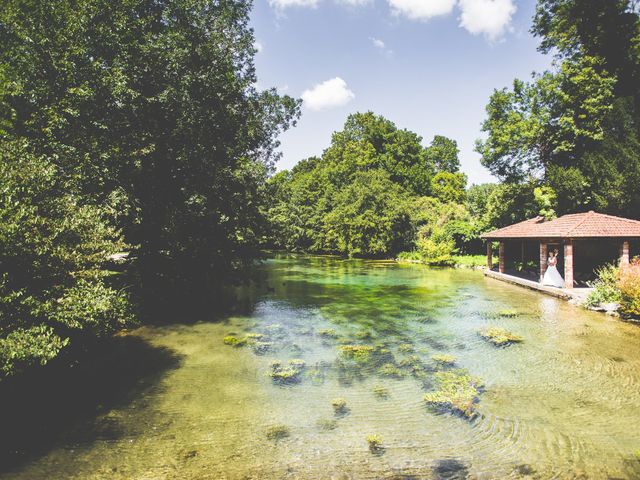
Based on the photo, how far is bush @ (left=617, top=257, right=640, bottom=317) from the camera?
41.9ft

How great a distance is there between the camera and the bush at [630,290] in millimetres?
12773

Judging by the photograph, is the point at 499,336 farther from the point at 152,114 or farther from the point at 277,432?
the point at 152,114

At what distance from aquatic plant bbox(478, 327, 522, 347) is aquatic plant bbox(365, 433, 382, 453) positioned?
642 centimetres

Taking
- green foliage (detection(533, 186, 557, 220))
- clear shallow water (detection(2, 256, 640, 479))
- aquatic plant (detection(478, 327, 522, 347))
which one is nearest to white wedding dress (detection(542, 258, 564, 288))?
clear shallow water (detection(2, 256, 640, 479))

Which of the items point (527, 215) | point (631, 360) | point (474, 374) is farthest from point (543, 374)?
point (527, 215)

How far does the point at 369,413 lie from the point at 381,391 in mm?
1000

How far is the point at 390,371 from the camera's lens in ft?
29.6

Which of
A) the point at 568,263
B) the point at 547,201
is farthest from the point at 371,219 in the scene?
the point at 568,263

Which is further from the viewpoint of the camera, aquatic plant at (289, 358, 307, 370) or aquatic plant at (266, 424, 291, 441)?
aquatic plant at (289, 358, 307, 370)

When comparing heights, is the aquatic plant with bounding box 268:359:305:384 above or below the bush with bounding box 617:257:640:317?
below

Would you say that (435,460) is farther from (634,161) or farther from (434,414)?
(634,161)

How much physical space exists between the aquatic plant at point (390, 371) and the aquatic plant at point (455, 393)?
2.68 ft

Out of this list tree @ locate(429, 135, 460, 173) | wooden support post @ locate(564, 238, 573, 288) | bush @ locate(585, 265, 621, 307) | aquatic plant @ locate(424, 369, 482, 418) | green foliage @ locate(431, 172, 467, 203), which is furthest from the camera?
tree @ locate(429, 135, 460, 173)

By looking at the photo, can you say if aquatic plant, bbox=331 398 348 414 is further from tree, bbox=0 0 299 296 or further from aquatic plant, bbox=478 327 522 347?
tree, bbox=0 0 299 296
